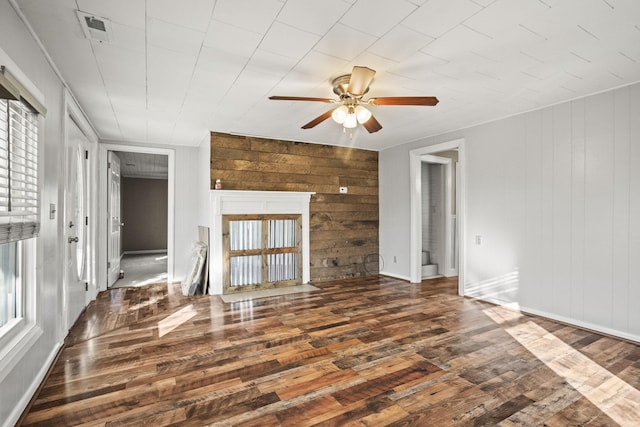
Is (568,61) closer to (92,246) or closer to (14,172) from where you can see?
(14,172)

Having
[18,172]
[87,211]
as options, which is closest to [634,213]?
[18,172]

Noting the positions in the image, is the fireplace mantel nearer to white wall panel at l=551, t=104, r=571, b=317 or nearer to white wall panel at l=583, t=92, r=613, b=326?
white wall panel at l=551, t=104, r=571, b=317

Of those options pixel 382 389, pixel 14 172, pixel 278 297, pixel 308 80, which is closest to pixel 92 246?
pixel 278 297

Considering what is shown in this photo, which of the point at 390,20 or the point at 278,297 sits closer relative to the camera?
the point at 390,20

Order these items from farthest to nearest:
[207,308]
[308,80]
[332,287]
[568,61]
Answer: [332,287]
[207,308]
[308,80]
[568,61]

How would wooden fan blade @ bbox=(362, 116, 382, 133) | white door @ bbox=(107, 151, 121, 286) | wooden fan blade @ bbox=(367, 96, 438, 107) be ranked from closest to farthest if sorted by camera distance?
wooden fan blade @ bbox=(367, 96, 438, 107) → wooden fan blade @ bbox=(362, 116, 382, 133) → white door @ bbox=(107, 151, 121, 286)

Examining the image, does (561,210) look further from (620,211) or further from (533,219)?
(620,211)

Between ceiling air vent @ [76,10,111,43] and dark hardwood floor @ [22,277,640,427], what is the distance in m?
2.33

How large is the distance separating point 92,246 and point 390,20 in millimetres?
4550

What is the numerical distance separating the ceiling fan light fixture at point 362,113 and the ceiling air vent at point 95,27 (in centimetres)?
190

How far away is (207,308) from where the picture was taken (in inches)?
156

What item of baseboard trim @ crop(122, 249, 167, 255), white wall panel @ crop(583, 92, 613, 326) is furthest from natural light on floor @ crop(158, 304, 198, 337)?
baseboard trim @ crop(122, 249, 167, 255)

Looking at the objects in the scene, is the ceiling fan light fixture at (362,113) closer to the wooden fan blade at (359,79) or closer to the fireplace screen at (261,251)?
the wooden fan blade at (359,79)

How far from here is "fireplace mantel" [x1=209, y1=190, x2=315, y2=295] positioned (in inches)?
181
